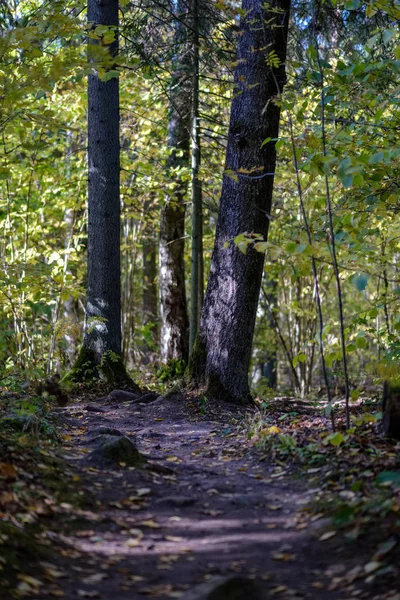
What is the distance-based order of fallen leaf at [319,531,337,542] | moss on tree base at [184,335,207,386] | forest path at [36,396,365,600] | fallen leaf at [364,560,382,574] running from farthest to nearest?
moss on tree base at [184,335,207,386] < fallen leaf at [319,531,337,542] < forest path at [36,396,365,600] < fallen leaf at [364,560,382,574]

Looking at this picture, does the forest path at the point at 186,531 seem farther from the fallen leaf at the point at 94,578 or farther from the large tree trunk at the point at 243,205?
the large tree trunk at the point at 243,205

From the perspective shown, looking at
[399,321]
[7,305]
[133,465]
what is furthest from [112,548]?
[7,305]

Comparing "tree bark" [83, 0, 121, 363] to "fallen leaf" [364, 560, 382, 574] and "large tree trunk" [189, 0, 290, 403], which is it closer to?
"large tree trunk" [189, 0, 290, 403]

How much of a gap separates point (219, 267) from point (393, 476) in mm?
4515

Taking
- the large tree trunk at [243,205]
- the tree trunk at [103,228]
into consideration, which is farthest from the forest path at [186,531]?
the tree trunk at [103,228]

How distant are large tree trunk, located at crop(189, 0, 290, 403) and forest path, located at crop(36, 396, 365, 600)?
1.89 meters

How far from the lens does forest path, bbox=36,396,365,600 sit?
3.05 metres

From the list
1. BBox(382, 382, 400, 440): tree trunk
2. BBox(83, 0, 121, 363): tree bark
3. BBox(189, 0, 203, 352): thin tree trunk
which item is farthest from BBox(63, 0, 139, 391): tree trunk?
BBox(382, 382, 400, 440): tree trunk

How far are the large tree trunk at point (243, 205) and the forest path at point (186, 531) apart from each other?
6.19ft

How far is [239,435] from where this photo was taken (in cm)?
611

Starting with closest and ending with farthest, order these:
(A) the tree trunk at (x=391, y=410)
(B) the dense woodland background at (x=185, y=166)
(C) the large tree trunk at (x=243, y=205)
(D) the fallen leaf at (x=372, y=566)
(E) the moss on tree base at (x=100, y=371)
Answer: (D) the fallen leaf at (x=372, y=566), (A) the tree trunk at (x=391, y=410), (B) the dense woodland background at (x=185, y=166), (C) the large tree trunk at (x=243, y=205), (E) the moss on tree base at (x=100, y=371)

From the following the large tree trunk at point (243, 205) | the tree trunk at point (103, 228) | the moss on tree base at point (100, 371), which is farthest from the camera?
the tree trunk at point (103, 228)

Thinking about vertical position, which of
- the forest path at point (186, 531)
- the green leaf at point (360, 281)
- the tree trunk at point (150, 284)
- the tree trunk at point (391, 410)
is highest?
the tree trunk at point (150, 284)

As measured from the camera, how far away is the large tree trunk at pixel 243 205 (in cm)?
747
